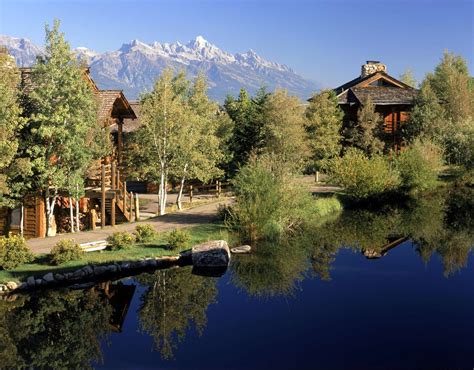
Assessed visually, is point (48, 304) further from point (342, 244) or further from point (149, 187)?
point (149, 187)

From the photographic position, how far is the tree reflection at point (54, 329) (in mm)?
15719

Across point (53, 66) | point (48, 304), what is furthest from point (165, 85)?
point (48, 304)

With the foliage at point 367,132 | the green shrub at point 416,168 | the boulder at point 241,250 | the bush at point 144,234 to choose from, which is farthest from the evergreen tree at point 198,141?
the foliage at point 367,132

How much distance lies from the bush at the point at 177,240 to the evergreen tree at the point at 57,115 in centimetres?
580

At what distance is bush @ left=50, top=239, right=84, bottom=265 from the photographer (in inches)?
840

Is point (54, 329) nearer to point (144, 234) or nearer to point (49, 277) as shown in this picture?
point (49, 277)

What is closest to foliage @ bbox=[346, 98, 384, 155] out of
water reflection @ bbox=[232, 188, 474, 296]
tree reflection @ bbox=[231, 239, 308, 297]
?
water reflection @ bbox=[232, 188, 474, 296]

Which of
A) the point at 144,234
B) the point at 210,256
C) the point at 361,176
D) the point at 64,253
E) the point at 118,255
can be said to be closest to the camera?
the point at 64,253

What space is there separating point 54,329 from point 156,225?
11.9 m

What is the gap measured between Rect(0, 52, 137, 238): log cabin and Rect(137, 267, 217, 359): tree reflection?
317 inches

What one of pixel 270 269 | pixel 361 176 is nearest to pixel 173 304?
pixel 270 269

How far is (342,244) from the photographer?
28969mm

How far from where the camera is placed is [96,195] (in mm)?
30531

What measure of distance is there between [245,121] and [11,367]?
1333 inches
